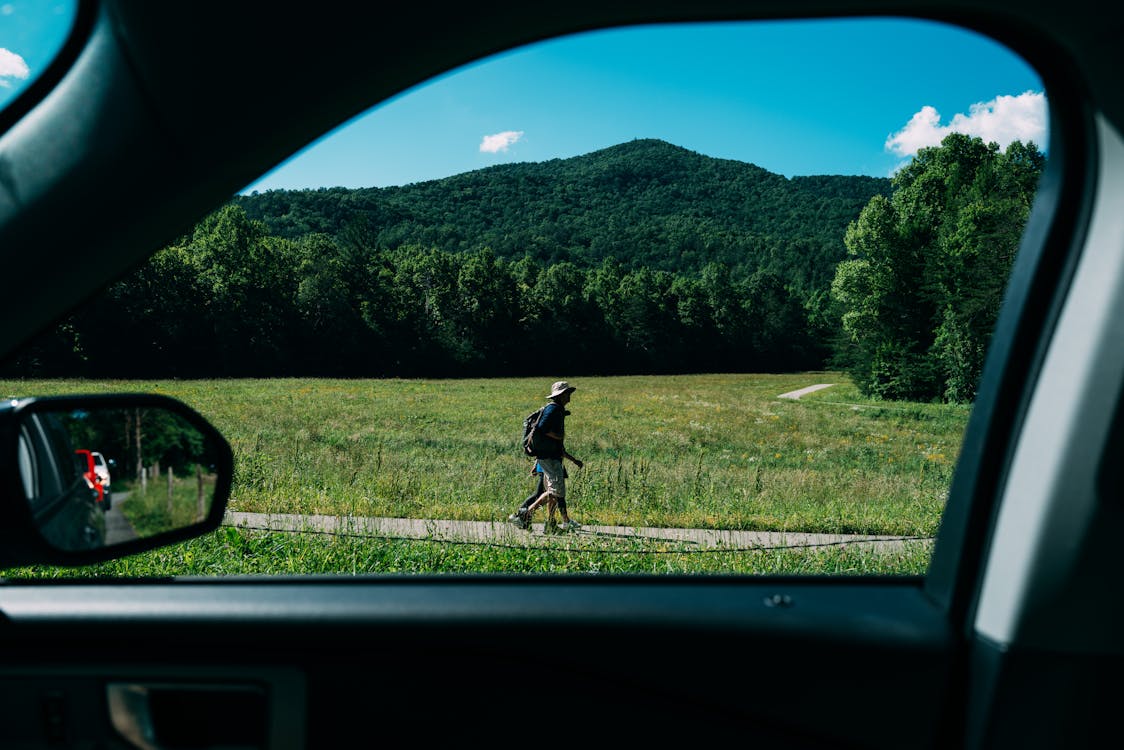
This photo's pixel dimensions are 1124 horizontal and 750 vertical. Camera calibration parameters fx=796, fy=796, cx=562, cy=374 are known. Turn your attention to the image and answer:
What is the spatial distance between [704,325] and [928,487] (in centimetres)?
385

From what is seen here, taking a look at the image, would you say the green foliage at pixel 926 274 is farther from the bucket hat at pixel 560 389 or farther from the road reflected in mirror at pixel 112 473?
the road reflected in mirror at pixel 112 473

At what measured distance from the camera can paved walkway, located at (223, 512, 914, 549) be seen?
6.07m

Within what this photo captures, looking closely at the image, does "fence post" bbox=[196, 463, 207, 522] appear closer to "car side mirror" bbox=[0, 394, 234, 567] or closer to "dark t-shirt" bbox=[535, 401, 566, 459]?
"car side mirror" bbox=[0, 394, 234, 567]

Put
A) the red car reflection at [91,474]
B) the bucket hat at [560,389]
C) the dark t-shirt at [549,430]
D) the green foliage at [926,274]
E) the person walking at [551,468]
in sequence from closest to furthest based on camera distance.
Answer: the red car reflection at [91,474]
the person walking at [551,468]
the bucket hat at [560,389]
the dark t-shirt at [549,430]
the green foliage at [926,274]

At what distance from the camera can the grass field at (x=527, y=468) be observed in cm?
549

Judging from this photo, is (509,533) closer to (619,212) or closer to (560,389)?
(560,389)

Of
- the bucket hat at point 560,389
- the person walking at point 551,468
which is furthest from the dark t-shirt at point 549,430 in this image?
the bucket hat at point 560,389

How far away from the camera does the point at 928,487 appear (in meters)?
8.95

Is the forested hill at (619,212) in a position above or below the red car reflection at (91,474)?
above

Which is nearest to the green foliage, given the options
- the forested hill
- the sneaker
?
the forested hill

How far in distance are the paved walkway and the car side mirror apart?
4475 mm

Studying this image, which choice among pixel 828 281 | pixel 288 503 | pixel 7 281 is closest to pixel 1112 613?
pixel 7 281

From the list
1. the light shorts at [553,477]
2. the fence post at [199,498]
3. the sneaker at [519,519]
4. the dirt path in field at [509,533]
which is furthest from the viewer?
the light shorts at [553,477]

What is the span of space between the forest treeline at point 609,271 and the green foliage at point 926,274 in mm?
63
